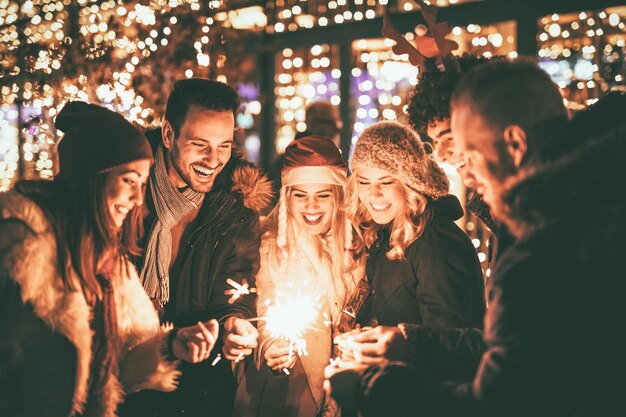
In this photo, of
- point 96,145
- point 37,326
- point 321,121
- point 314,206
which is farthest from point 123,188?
point 321,121

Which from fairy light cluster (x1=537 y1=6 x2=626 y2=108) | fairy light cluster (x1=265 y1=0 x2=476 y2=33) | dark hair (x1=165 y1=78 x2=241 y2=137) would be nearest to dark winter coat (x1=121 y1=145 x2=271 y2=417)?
dark hair (x1=165 y1=78 x2=241 y2=137)

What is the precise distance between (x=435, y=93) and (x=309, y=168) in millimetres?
1268

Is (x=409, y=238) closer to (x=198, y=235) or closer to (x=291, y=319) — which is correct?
(x=291, y=319)

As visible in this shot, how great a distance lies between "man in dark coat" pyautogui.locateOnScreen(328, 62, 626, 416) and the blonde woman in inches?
60.3

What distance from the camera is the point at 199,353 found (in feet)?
10.8

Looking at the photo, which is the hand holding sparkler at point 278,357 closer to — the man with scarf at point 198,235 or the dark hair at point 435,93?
the man with scarf at point 198,235

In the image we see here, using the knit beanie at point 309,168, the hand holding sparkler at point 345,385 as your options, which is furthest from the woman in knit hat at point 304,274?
the hand holding sparkler at point 345,385

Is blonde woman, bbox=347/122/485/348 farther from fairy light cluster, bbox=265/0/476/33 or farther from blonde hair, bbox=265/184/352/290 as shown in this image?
fairy light cluster, bbox=265/0/476/33

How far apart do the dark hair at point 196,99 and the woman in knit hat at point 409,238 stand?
3.09ft

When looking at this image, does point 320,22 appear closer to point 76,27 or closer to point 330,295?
point 76,27

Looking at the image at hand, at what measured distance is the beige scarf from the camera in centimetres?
409

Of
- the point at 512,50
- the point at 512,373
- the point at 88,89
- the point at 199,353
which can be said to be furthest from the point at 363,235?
the point at 512,50

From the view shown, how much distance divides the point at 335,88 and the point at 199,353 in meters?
6.99

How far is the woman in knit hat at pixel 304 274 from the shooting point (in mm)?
4312
